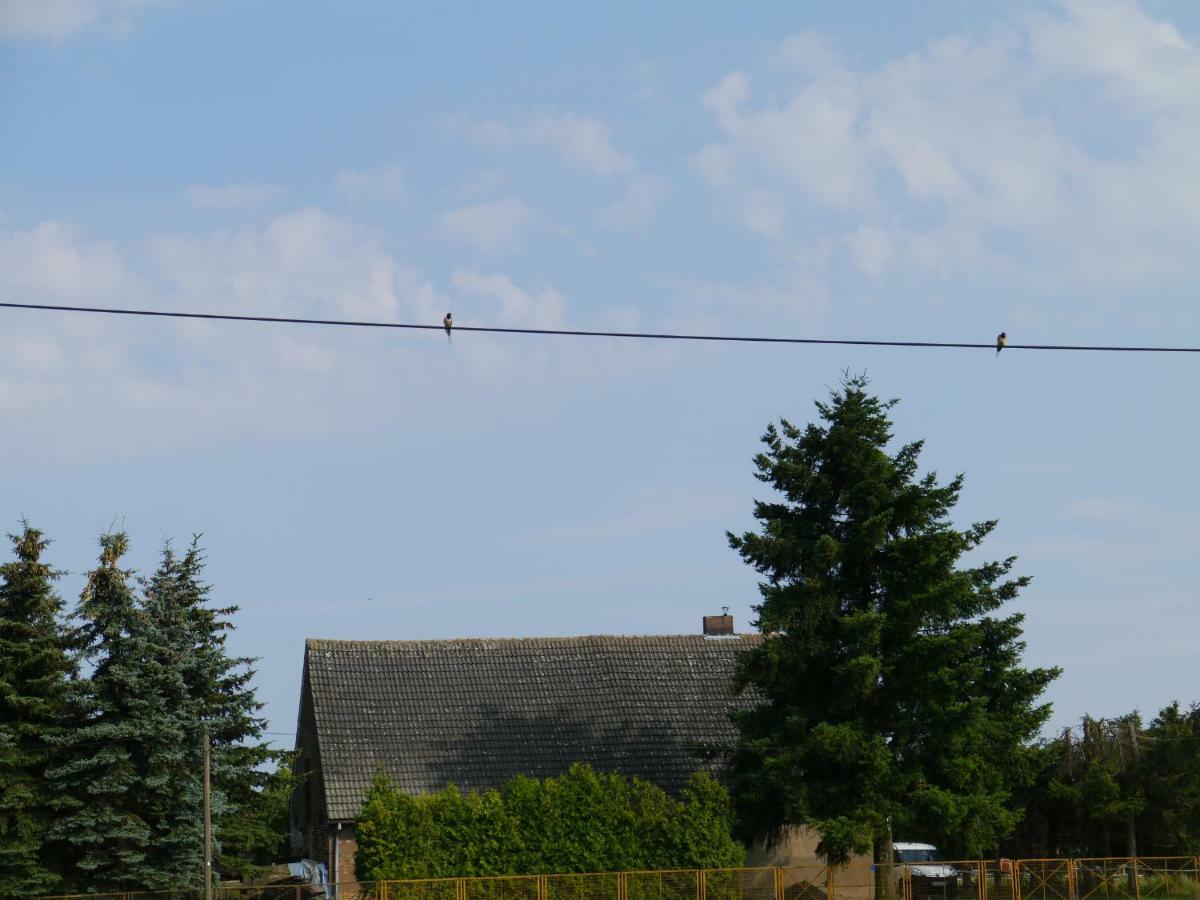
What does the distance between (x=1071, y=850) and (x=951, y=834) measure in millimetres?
11238

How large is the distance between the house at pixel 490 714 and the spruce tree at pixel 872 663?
2.88 metres

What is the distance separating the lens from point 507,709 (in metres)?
35.6

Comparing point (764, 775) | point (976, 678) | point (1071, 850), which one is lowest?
point (1071, 850)

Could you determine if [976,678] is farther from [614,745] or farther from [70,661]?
[70,661]

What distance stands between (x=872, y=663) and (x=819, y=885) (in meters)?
6.63

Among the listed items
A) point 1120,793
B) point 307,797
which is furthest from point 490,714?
point 1120,793

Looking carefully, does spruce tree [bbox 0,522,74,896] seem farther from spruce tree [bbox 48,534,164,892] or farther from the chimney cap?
the chimney cap

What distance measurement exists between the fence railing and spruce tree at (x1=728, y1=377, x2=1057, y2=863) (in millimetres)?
1051

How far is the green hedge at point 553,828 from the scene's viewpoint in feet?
98.6

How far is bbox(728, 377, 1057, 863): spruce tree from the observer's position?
98.0 ft

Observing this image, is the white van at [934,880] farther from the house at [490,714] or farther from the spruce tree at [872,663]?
the house at [490,714]

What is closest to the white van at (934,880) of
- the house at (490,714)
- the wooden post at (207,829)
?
the house at (490,714)

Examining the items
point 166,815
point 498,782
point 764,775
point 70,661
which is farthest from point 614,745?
point 70,661

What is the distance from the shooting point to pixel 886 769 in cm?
2942
